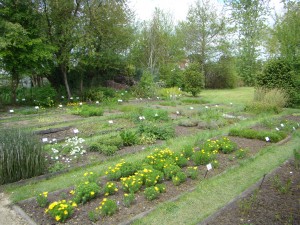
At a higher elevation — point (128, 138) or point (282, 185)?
point (128, 138)

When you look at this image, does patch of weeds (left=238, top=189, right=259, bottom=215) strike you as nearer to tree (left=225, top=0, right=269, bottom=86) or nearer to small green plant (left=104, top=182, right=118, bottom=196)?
small green plant (left=104, top=182, right=118, bottom=196)

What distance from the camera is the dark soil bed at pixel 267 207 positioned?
10.5 ft

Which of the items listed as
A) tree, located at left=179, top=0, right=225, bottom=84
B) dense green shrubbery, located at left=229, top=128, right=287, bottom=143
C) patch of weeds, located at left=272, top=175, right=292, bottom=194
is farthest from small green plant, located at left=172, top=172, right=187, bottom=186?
tree, located at left=179, top=0, right=225, bottom=84

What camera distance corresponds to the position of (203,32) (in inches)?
999

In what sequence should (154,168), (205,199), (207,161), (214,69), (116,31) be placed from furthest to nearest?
(214,69) → (116,31) → (207,161) → (154,168) → (205,199)

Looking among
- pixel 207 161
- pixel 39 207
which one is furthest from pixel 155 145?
pixel 39 207

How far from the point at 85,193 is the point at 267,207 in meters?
2.54

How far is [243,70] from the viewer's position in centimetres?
2919

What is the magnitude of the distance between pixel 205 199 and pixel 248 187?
90cm

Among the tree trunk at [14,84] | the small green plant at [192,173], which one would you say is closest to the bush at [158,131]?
the small green plant at [192,173]

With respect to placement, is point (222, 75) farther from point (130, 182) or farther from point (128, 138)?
point (130, 182)

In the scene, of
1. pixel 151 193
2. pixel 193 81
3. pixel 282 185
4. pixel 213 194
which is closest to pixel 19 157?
pixel 151 193

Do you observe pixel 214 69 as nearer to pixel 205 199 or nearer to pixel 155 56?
pixel 155 56

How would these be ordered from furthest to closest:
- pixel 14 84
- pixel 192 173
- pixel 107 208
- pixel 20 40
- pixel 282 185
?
pixel 14 84, pixel 20 40, pixel 192 173, pixel 282 185, pixel 107 208
